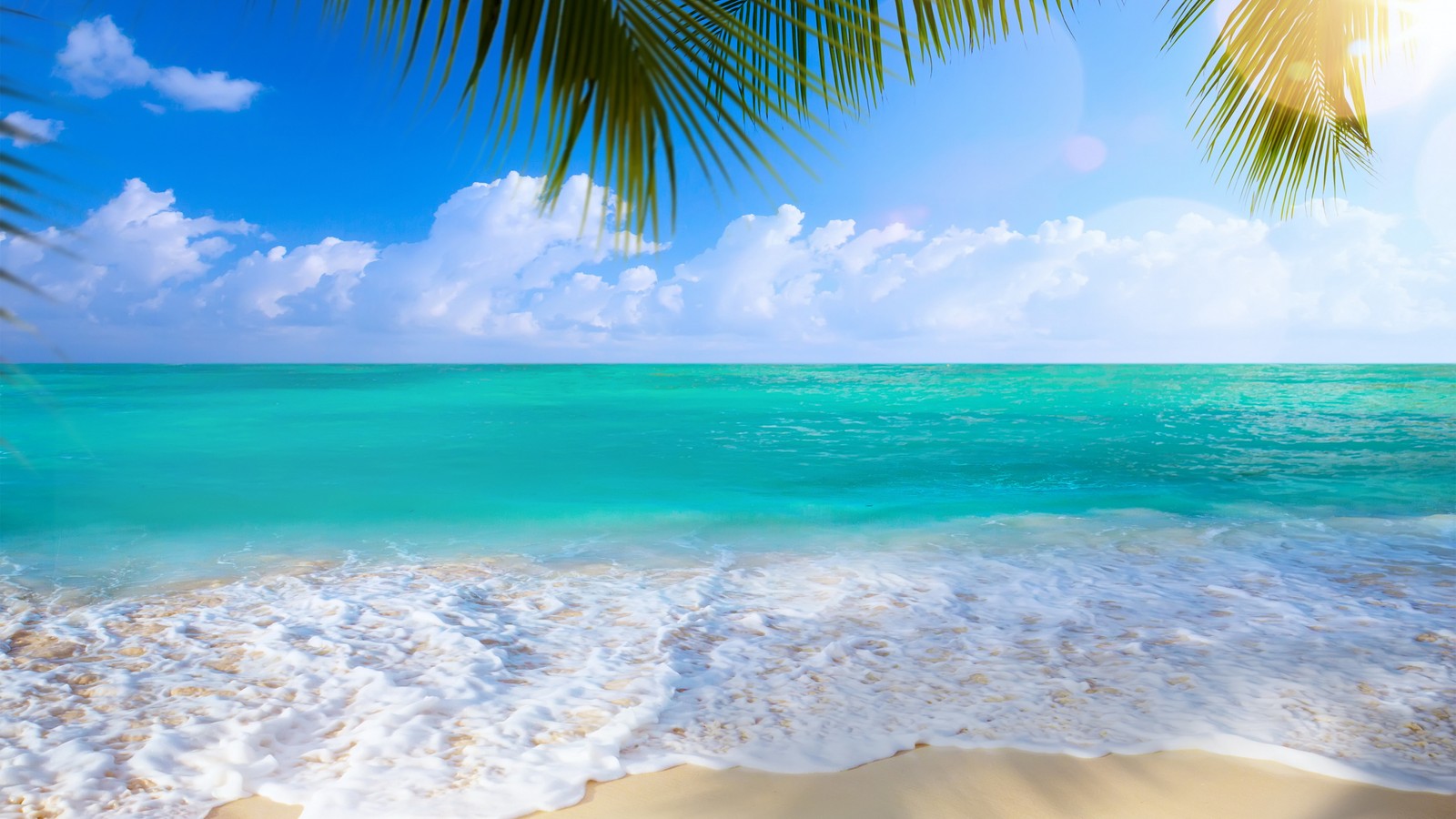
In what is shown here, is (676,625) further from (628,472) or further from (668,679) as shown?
(628,472)

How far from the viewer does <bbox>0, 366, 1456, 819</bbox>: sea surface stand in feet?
8.82

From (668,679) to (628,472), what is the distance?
7927 millimetres

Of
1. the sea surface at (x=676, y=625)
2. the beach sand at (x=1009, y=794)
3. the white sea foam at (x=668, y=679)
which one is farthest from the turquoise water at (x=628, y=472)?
the beach sand at (x=1009, y=794)

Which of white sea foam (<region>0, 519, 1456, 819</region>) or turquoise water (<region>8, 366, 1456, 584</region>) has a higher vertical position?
white sea foam (<region>0, 519, 1456, 819</region>)

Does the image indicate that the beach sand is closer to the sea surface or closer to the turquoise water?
the sea surface

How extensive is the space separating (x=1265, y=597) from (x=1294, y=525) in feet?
10.3

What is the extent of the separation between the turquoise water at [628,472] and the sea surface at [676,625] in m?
0.10

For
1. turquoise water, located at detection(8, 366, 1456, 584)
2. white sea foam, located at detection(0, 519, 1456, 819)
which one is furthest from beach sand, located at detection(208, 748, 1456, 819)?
turquoise water, located at detection(8, 366, 1456, 584)

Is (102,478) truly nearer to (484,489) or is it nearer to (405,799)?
(484,489)

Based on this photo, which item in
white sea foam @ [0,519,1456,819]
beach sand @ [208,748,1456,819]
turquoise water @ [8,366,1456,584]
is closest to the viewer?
beach sand @ [208,748,1456,819]

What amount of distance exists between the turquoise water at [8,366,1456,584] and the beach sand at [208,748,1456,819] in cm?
203

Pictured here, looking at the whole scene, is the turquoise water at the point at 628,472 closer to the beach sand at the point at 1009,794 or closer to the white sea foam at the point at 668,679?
the white sea foam at the point at 668,679

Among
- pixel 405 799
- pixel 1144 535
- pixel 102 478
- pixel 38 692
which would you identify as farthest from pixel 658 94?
pixel 102 478

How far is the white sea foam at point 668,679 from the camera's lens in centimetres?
261
